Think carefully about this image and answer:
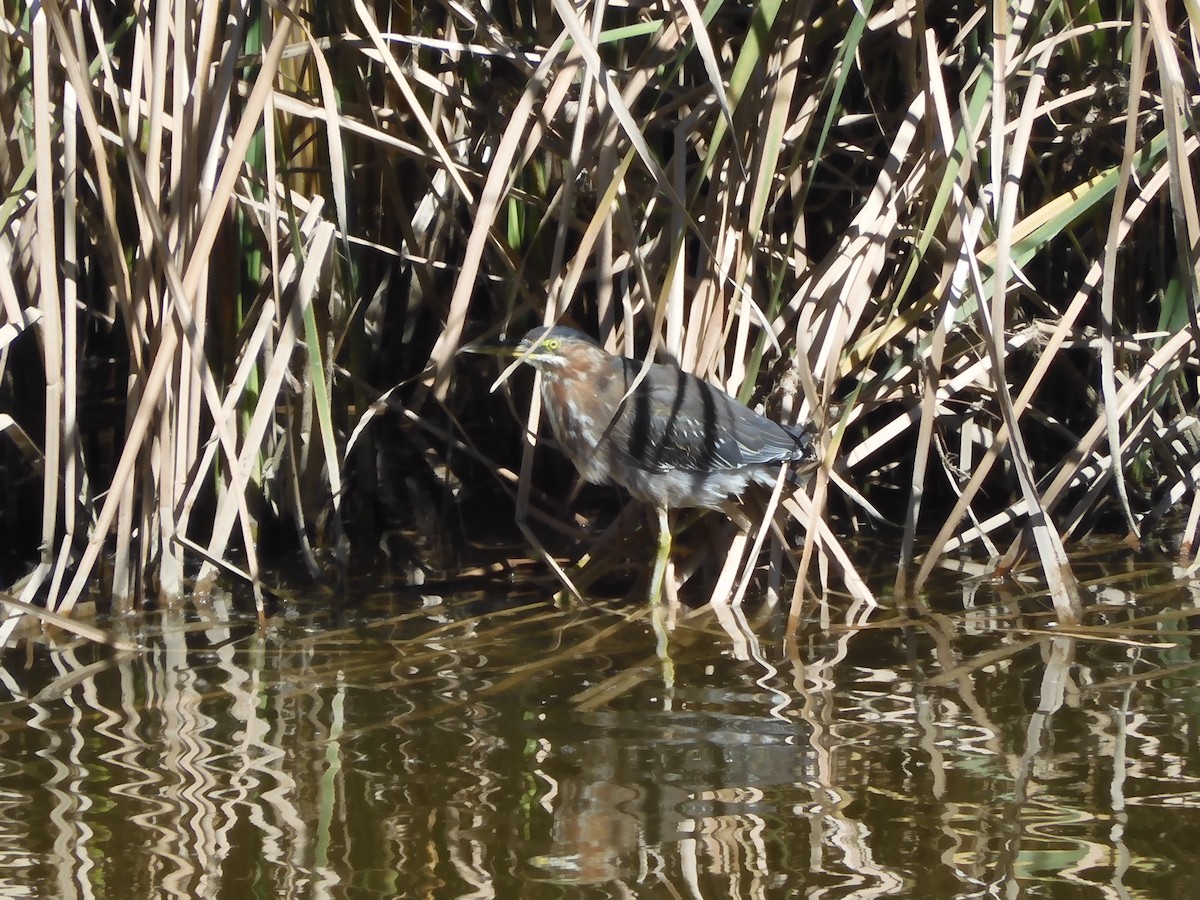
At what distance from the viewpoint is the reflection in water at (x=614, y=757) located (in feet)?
8.47

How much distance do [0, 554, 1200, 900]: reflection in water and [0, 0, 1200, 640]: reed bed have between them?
380 mm

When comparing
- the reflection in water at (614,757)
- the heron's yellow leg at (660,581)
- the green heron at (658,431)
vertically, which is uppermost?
the green heron at (658,431)

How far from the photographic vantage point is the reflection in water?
2582 mm

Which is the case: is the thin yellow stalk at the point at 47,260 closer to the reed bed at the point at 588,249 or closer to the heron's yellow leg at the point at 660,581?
the reed bed at the point at 588,249

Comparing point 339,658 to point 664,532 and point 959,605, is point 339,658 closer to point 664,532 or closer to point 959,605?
point 664,532

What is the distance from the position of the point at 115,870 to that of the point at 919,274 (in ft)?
10.5

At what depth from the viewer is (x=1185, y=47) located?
446 cm

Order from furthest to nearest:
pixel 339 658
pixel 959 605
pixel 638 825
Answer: pixel 959 605 → pixel 339 658 → pixel 638 825

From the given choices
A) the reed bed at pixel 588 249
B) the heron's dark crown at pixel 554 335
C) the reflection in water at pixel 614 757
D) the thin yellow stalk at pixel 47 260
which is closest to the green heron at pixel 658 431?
the heron's dark crown at pixel 554 335

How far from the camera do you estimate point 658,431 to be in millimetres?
4676

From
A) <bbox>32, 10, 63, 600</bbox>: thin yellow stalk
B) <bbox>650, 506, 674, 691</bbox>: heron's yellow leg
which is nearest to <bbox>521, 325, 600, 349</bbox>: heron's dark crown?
<bbox>650, 506, 674, 691</bbox>: heron's yellow leg

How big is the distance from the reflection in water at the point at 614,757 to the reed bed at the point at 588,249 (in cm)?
38

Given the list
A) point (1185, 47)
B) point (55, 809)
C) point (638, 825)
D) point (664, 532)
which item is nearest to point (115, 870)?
point (55, 809)

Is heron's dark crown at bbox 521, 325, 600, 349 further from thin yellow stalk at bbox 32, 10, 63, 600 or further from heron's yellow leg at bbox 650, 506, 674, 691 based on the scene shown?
thin yellow stalk at bbox 32, 10, 63, 600
